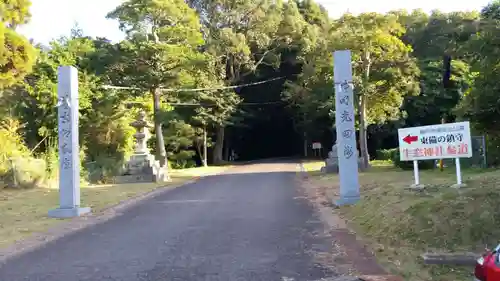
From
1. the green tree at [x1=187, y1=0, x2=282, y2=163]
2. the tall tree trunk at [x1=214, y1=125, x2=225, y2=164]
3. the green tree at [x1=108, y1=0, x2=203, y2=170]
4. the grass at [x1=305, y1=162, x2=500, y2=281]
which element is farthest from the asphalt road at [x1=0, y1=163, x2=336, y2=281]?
the tall tree trunk at [x1=214, y1=125, x2=225, y2=164]

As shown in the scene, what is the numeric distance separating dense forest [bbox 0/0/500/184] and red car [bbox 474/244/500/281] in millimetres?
10771

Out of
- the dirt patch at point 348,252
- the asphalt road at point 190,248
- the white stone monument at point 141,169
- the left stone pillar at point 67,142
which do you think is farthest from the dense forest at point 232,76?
the asphalt road at point 190,248

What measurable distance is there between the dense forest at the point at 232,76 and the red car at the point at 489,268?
35.3ft

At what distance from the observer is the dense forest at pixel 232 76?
20.3 meters

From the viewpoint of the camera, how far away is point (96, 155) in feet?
95.5

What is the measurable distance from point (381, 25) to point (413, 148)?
1279cm

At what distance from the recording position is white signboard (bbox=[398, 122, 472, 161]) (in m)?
11.8

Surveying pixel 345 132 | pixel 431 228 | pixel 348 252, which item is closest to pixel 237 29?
pixel 345 132

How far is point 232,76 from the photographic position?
146 feet

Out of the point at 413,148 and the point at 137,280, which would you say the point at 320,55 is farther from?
the point at 137,280

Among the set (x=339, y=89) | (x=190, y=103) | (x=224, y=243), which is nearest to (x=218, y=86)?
(x=190, y=103)

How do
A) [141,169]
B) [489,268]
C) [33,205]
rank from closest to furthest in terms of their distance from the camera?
[489,268], [33,205], [141,169]

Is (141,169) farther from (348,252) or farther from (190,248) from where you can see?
(348,252)

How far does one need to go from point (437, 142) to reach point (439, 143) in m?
0.06
